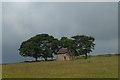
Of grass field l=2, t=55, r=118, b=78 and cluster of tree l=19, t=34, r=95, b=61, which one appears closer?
grass field l=2, t=55, r=118, b=78

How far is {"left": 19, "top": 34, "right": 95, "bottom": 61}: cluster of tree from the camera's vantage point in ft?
320

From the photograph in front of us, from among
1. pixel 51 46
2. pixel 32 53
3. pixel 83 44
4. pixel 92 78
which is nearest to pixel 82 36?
pixel 83 44

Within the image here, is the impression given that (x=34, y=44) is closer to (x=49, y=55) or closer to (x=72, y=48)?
(x=49, y=55)

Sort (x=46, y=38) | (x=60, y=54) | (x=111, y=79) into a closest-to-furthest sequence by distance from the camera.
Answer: (x=111, y=79) < (x=60, y=54) < (x=46, y=38)

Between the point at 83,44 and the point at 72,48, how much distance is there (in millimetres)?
4438

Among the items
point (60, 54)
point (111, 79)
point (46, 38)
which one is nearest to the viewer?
point (111, 79)

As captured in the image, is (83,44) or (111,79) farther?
(83,44)

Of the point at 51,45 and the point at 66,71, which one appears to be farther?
the point at 51,45

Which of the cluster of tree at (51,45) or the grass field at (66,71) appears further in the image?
the cluster of tree at (51,45)

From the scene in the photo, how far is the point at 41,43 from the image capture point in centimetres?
10119

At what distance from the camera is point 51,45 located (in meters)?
101

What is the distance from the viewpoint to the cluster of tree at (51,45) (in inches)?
3841

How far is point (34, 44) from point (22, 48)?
4058 mm

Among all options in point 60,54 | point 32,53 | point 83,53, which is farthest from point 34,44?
point 83,53
